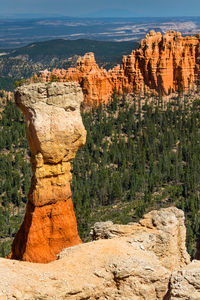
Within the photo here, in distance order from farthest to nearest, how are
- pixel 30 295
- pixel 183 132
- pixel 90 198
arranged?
1. pixel 183 132
2. pixel 90 198
3. pixel 30 295

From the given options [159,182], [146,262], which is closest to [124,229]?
[146,262]

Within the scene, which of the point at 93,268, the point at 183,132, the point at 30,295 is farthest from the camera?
the point at 183,132

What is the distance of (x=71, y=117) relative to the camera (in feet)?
68.7

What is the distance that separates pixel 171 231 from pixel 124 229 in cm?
217

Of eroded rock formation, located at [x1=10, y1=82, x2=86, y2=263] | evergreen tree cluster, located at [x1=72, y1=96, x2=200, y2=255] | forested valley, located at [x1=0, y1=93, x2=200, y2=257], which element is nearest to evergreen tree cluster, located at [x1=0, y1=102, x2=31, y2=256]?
forested valley, located at [x1=0, y1=93, x2=200, y2=257]

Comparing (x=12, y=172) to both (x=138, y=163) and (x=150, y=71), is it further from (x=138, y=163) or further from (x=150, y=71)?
Answer: (x=150, y=71)

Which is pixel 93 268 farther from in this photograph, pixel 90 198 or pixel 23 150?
pixel 23 150

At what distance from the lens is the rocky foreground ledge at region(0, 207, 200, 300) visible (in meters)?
11.4

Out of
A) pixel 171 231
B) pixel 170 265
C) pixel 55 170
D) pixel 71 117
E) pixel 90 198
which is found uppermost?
pixel 71 117

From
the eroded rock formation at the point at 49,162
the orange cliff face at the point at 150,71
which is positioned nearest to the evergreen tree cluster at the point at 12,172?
the orange cliff face at the point at 150,71

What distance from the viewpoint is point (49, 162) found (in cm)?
2075

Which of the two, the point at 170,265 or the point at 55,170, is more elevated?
the point at 55,170

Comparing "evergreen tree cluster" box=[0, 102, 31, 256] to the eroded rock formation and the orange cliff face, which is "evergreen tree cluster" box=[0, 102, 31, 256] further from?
the eroded rock formation

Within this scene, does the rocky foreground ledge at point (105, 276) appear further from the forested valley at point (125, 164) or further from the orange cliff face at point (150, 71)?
the orange cliff face at point (150, 71)
